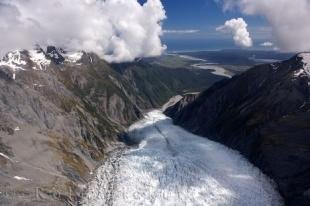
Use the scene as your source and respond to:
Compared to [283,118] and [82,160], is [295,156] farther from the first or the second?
[82,160]

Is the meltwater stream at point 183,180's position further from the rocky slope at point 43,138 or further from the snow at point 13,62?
the snow at point 13,62

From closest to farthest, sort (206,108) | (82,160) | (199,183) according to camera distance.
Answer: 1. (199,183)
2. (82,160)
3. (206,108)

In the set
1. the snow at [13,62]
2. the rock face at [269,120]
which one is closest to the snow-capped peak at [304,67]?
the rock face at [269,120]

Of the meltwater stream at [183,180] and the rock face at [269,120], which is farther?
the rock face at [269,120]

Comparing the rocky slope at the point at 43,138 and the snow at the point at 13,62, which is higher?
the snow at the point at 13,62

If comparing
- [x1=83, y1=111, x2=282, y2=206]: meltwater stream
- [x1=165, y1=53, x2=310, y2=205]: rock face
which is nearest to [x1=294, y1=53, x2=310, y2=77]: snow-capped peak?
[x1=165, y1=53, x2=310, y2=205]: rock face

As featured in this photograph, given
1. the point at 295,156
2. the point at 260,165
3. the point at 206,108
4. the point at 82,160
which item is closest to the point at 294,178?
the point at 295,156
